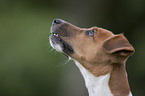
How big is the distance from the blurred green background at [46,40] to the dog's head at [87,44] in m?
7.59

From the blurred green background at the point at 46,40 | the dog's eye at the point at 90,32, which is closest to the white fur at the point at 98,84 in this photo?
the dog's eye at the point at 90,32

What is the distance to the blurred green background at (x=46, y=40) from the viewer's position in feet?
46.1

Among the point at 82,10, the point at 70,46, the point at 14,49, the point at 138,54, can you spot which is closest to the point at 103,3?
the point at 82,10

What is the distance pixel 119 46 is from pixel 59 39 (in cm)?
135

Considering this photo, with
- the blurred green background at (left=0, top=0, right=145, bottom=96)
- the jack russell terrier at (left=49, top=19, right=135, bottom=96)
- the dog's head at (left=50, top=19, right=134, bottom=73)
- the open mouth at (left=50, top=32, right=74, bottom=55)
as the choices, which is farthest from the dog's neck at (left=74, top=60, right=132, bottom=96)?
the blurred green background at (left=0, top=0, right=145, bottom=96)

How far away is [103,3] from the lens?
14.2m

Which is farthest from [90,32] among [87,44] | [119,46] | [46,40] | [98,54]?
[46,40]

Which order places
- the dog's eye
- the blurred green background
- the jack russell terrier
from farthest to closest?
the blurred green background → the dog's eye → the jack russell terrier

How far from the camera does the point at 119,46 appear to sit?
16.9ft

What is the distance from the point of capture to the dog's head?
17.4 feet

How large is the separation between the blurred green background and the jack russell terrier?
299 inches

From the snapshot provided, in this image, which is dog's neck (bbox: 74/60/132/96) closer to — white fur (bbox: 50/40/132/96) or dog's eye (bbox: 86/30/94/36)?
white fur (bbox: 50/40/132/96)

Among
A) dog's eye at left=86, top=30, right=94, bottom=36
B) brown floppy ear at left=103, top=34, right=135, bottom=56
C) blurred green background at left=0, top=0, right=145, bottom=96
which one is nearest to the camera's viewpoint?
brown floppy ear at left=103, top=34, right=135, bottom=56

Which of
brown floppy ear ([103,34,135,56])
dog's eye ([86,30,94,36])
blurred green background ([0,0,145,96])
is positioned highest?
dog's eye ([86,30,94,36])
